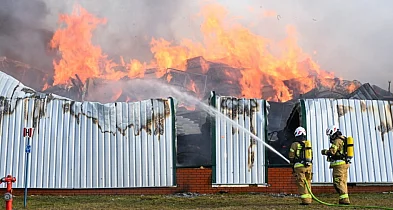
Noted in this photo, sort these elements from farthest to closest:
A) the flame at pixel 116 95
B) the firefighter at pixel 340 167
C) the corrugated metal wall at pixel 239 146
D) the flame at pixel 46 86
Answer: the flame at pixel 46 86 → the flame at pixel 116 95 → the corrugated metal wall at pixel 239 146 → the firefighter at pixel 340 167

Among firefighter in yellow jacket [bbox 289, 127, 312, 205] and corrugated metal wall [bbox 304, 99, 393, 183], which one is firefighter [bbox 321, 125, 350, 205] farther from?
corrugated metal wall [bbox 304, 99, 393, 183]

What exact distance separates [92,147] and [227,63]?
1499cm

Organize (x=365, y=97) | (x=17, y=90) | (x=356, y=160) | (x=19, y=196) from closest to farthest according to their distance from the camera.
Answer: (x=19, y=196), (x=356, y=160), (x=17, y=90), (x=365, y=97)

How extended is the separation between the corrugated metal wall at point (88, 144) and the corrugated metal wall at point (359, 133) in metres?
4.48

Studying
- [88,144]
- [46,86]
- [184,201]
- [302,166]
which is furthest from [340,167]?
[46,86]

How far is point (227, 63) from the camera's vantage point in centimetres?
2920

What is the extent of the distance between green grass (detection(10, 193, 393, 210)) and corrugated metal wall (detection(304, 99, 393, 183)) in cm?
77

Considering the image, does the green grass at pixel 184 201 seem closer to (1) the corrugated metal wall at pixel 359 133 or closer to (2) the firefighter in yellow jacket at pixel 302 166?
(2) the firefighter in yellow jacket at pixel 302 166

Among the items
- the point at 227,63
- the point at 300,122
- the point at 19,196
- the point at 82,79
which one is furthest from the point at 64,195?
the point at 227,63

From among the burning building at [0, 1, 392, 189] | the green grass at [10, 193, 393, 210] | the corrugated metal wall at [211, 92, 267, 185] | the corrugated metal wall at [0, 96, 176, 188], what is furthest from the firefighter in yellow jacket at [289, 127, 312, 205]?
the burning building at [0, 1, 392, 189]

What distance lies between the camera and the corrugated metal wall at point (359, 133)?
52.1 feet

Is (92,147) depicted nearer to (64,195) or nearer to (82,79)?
(64,195)

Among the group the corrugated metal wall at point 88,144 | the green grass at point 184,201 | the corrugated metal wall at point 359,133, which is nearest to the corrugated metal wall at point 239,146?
the green grass at point 184,201

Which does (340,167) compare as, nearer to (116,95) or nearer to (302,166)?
(302,166)
